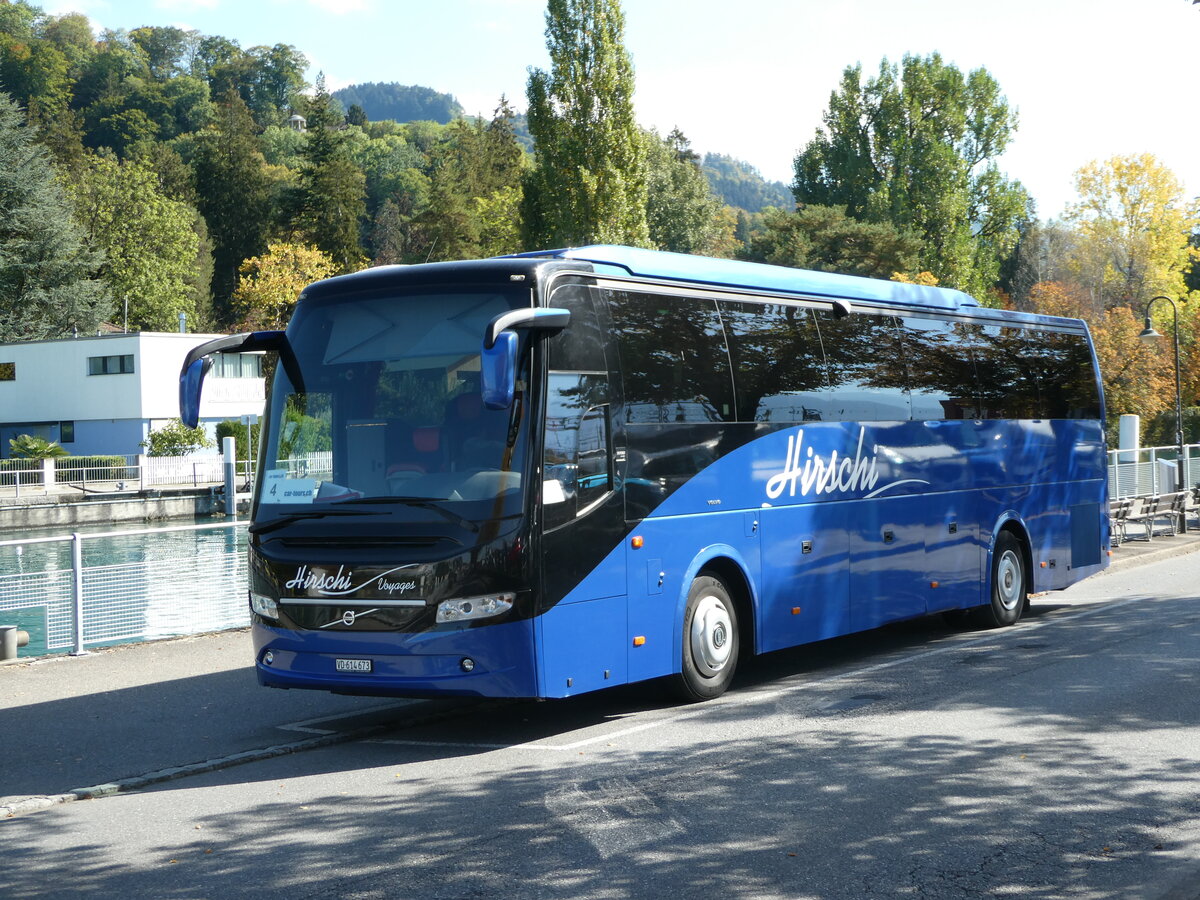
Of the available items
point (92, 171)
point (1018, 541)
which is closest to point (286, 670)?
point (1018, 541)

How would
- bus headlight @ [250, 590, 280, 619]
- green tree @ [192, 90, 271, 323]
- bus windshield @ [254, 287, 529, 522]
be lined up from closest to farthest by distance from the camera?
bus windshield @ [254, 287, 529, 522] < bus headlight @ [250, 590, 280, 619] < green tree @ [192, 90, 271, 323]

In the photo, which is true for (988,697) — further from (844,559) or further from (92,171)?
(92,171)

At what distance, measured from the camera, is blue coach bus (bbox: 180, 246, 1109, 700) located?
886 cm

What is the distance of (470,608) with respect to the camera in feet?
28.8

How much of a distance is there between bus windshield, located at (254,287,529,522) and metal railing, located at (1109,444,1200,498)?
24.4 m

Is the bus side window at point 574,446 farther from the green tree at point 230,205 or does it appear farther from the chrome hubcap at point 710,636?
the green tree at point 230,205

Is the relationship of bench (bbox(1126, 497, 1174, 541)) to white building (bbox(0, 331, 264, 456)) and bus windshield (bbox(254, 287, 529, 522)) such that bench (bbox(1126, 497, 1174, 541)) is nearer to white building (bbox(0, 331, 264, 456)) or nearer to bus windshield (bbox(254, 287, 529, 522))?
bus windshield (bbox(254, 287, 529, 522))

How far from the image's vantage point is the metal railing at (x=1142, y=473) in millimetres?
30609

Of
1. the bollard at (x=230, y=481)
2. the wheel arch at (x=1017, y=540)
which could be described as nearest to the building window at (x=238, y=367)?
the bollard at (x=230, y=481)

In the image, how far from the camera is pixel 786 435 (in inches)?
465

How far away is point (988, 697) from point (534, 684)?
399cm

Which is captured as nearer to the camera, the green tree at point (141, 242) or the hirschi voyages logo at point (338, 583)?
the hirschi voyages logo at point (338, 583)

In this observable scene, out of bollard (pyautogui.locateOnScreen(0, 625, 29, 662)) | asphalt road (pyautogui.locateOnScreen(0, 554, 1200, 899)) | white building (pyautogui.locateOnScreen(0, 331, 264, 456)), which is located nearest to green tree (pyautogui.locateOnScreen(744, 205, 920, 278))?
white building (pyautogui.locateOnScreen(0, 331, 264, 456))

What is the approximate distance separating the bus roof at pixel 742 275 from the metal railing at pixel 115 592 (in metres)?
4.92
